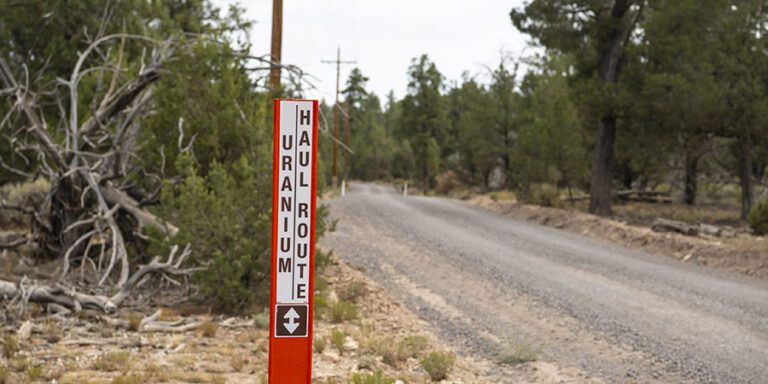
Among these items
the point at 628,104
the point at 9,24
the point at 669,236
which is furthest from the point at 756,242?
the point at 9,24

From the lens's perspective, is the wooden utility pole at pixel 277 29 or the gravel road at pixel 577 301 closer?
the gravel road at pixel 577 301

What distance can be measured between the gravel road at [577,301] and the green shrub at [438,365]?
57 cm

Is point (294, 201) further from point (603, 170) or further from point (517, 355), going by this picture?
point (603, 170)

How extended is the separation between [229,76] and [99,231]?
2.73 meters

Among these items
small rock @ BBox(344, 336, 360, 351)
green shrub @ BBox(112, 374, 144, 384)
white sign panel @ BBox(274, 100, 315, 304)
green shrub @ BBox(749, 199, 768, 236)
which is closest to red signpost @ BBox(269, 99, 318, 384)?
white sign panel @ BBox(274, 100, 315, 304)

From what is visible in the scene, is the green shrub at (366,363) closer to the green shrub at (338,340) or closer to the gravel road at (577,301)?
the green shrub at (338,340)

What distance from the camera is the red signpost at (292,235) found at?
10.3 ft

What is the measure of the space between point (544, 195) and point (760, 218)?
10095mm

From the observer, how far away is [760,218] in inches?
618

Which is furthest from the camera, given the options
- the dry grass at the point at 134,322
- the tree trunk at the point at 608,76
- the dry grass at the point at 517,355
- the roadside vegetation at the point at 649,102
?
the tree trunk at the point at 608,76

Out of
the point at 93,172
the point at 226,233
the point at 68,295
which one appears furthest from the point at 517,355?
the point at 93,172

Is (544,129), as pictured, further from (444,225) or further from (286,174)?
(286,174)

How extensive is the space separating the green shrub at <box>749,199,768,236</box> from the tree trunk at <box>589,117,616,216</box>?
20.3 feet

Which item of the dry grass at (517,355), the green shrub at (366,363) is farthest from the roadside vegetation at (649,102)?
the green shrub at (366,363)
